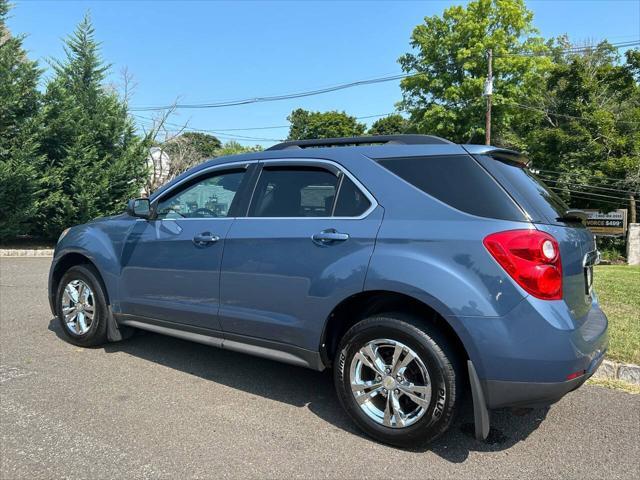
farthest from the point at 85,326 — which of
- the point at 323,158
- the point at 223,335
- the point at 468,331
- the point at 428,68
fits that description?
the point at 428,68

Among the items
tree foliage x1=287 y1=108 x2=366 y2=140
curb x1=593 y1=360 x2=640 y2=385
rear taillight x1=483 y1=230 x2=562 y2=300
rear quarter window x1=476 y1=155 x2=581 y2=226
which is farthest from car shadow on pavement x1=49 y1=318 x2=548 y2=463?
tree foliage x1=287 y1=108 x2=366 y2=140

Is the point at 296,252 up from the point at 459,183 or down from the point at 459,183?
down

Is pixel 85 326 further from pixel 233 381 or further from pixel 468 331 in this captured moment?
pixel 468 331

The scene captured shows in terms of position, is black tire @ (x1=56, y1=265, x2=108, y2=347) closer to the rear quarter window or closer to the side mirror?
the side mirror

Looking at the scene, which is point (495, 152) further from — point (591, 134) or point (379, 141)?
point (591, 134)

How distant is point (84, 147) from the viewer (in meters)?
15.8

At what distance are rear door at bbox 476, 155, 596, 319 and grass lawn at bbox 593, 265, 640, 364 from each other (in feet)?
5.42

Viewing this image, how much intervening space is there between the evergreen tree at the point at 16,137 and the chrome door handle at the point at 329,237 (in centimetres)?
1302

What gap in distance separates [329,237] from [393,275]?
1.72ft

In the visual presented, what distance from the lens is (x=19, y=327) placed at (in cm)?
575

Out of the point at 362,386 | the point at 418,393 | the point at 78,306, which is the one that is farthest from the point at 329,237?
the point at 78,306

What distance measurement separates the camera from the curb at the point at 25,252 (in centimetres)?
1373

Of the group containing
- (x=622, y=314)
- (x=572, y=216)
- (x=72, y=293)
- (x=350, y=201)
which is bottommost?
(x=622, y=314)

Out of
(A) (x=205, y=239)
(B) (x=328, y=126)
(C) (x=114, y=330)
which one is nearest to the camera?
(A) (x=205, y=239)
